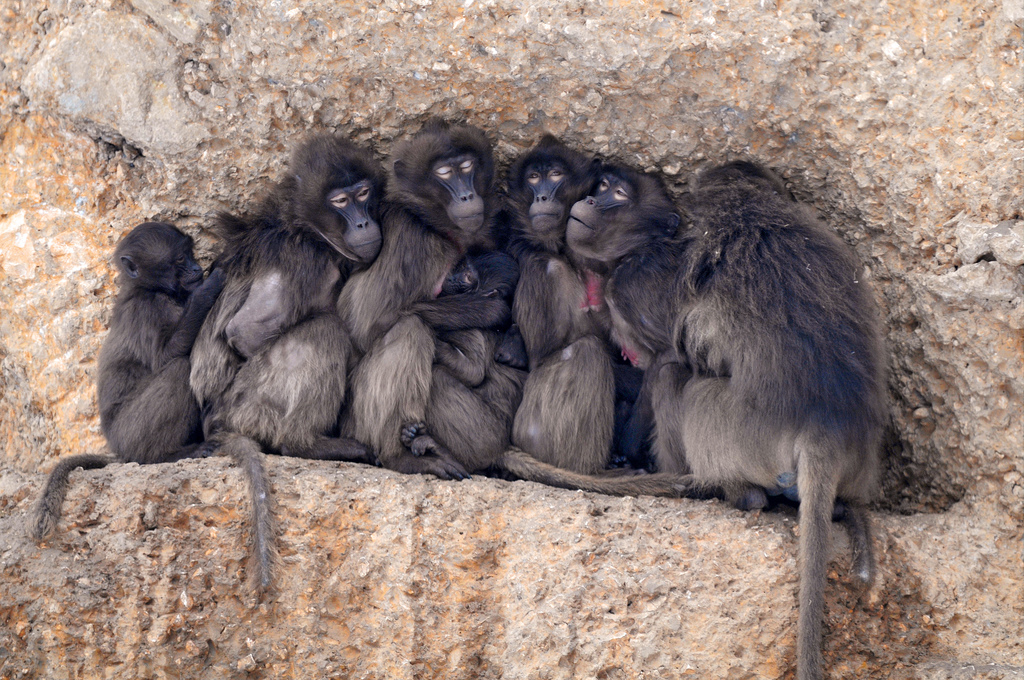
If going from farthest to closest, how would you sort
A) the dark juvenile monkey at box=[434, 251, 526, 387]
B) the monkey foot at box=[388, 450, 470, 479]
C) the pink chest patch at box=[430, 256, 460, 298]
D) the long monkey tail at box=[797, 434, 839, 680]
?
1. the pink chest patch at box=[430, 256, 460, 298]
2. the dark juvenile monkey at box=[434, 251, 526, 387]
3. the monkey foot at box=[388, 450, 470, 479]
4. the long monkey tail at box=[797, 434, 839, 680]

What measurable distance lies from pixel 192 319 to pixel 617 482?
2088 mm

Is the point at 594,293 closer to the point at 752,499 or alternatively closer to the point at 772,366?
the point at 772,366

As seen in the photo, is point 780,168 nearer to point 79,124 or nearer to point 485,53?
point 485,53

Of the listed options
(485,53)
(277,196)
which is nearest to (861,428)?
(485,53)

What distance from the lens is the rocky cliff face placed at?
3.88 m

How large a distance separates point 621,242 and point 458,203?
30.6 inches

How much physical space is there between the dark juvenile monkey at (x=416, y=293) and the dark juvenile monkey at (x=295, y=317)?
0.09 meters

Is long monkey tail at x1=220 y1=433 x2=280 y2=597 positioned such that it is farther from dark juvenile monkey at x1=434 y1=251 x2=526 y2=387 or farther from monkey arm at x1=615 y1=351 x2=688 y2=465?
monkey arm at x1=615 y1=351 x2=688 y2=465

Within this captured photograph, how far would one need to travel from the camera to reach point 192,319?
187 inches

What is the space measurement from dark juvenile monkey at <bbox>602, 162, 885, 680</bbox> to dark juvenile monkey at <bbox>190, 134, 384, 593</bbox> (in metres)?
1.43

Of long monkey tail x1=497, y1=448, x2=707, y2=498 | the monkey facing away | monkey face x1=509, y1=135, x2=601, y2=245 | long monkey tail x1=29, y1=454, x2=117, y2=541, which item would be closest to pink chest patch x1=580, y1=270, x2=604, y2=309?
the monkey facing away

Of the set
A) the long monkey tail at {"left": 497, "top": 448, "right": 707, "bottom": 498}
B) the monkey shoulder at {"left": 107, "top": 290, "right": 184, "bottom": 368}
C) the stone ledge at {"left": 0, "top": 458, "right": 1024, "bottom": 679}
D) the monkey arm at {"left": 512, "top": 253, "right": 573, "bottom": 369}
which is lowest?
the stone ledge at {"left": 0, "top": 458, "right": 1024, "bottom": 679}

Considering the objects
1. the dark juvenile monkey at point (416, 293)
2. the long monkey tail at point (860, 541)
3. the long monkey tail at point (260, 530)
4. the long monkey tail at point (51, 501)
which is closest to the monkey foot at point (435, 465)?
the dark juvenile monkey at point (416, 293)

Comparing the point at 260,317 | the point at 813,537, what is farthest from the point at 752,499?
the point at 260,317
